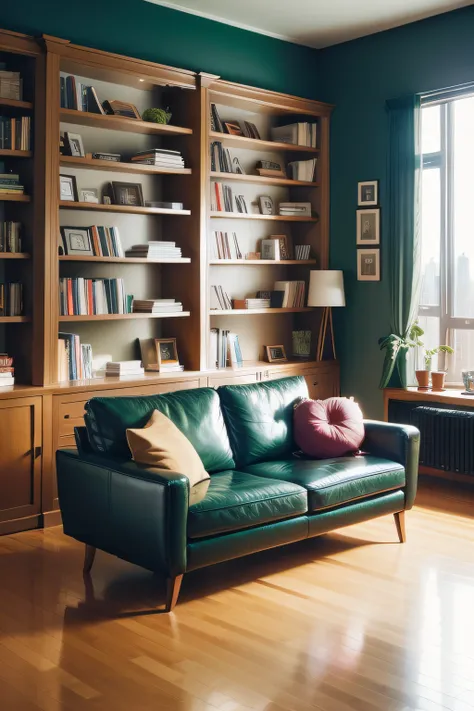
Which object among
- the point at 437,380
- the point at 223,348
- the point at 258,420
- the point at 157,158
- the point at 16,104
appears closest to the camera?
the point at 258,420

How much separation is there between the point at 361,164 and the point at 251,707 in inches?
186

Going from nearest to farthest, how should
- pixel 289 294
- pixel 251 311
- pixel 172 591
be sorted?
pixel 172 591, pixel 251 311, pixel 289 294

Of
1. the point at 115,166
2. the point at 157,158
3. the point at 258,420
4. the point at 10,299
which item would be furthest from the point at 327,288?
the point at 10,299

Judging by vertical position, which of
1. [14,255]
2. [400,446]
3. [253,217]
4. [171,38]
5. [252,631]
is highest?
[171,38]

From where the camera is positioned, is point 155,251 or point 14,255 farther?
point 155,251

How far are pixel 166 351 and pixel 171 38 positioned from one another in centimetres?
214

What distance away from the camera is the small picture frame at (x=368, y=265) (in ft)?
21.6

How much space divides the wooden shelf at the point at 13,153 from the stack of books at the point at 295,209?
90.8 inches

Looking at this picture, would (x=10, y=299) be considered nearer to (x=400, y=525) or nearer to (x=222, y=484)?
(x=222, y=484)

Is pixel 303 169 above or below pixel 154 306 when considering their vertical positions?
above

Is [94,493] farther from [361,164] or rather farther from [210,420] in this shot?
[361,164]

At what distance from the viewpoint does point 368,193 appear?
6633 millimetres

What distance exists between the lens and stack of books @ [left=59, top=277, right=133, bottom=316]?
5.29 metres

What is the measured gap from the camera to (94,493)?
159 inches
